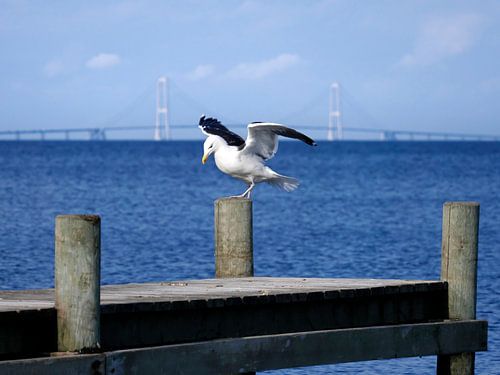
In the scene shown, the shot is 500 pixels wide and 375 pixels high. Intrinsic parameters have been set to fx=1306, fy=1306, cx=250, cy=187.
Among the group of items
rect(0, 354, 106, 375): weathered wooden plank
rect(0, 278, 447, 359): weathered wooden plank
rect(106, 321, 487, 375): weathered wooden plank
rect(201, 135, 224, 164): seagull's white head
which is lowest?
rect(106, 321, 487, 375): weathered wooden plank

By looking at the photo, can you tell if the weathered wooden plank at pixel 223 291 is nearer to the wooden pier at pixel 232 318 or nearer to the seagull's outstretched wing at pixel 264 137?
the wooden pier at pixel 232 318

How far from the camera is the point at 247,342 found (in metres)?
7.61

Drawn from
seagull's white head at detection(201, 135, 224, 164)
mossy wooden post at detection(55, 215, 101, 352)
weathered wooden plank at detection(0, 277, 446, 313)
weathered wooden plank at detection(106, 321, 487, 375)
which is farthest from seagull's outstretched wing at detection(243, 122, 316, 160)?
mossy wooden post at detection(55, 215, 101, 352)

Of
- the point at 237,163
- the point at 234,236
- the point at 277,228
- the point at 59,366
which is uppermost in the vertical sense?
the point at 237,163

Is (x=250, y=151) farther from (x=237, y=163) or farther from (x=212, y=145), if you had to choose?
(x=212, y=145)

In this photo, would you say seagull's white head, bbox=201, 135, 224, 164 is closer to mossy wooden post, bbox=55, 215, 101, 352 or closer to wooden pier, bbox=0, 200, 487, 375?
wooden pier, bbox=0, 200, 487, 375

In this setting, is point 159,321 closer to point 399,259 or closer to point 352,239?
point 399,259

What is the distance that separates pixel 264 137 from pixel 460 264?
10.0ft

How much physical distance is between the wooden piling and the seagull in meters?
1.39

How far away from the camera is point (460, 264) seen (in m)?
8.83

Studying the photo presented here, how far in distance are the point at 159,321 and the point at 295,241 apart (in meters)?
18.1

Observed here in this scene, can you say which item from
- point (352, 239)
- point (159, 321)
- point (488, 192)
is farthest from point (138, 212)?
point (159, 321)

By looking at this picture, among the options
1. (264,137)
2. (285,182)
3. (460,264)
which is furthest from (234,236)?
(285,182)

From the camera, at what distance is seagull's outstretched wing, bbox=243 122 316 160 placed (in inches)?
438
